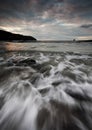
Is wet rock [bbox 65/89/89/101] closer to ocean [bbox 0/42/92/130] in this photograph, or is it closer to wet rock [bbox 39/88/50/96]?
ocean [bbox 0/42/92/130]

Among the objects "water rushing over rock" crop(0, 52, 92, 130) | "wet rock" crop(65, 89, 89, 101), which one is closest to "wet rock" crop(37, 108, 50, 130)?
"water rushing over rock" crop(0, 52, 92, 130)

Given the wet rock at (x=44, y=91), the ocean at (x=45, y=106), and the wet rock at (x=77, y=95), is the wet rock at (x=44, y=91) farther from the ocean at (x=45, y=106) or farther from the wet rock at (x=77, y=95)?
the wet rock at (x=77, y=95)

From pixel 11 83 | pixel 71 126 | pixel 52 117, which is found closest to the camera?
pixel 71 126

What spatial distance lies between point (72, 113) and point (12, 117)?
1.21 metres

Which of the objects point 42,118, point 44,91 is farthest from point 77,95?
point 42,118

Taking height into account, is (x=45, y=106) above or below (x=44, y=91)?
above

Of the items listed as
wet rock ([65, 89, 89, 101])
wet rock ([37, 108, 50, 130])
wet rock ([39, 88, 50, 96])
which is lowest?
wet rock ([39, 88, 50, 96])

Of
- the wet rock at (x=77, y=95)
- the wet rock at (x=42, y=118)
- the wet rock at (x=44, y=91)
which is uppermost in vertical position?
the wet rock at (x=42, y=118)

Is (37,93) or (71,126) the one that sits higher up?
(71,126)

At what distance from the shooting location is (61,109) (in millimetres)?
2184

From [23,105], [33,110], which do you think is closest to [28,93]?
[23,105]

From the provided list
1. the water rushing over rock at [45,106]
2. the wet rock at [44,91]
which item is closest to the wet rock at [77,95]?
the water rushing over rock at [45,106]

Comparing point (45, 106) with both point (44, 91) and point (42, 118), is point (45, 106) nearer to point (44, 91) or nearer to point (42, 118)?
point (42, 118)

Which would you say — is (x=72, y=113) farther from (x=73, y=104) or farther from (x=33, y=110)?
(x=33, y=110)
